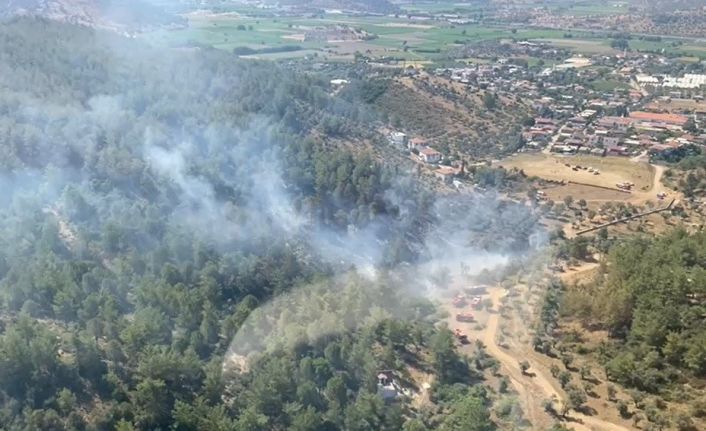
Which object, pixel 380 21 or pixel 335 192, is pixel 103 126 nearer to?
pixel 335 192

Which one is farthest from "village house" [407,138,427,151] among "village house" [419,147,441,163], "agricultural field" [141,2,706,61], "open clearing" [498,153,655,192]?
"agricultural field" [141,2,706,61]

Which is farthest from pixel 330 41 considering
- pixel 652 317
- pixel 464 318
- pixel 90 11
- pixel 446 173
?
pixel 652 317

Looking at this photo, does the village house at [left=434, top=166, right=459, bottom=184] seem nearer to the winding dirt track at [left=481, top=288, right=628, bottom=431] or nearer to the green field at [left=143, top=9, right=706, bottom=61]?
the winding dirt track at [left=481, top=288, right=628, bottom=431]

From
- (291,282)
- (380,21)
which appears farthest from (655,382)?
(380,21)

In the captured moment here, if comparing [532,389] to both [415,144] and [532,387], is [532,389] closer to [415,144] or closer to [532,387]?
[532,387]

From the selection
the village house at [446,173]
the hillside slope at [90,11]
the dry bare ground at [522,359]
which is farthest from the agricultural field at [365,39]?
the dry bare ground at [522,359]

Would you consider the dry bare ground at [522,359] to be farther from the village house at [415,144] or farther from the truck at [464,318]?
the village house at [415,144]

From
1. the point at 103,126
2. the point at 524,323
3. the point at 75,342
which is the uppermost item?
the point at 103,126
